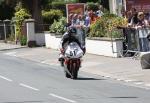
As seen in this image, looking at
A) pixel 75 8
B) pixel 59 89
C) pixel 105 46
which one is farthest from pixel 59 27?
pixel 59 89

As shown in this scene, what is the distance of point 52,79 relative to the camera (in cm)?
2033

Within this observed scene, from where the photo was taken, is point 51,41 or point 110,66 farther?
point 51,41

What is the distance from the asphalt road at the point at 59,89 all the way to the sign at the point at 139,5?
287 inches

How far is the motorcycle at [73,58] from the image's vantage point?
66.8 ft

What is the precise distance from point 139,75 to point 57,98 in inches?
220

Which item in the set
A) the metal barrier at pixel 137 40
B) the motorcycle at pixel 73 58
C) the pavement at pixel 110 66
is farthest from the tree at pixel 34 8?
the motorcycle at pixel 73 58

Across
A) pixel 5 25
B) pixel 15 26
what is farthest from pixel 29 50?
pixel 5 25

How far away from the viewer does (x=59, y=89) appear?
17328mm

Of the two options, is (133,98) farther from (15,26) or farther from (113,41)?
(15,26)

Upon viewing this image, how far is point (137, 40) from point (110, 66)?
8.89 ft

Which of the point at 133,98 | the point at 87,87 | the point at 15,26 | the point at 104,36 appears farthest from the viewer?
the point at 15,26

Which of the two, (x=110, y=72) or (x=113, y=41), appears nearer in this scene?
(x=110, y=72)

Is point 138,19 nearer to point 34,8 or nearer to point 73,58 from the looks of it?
point 73,58

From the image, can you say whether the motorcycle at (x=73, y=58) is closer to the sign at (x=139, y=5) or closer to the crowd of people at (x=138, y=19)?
the crowd of people at (x=138, y=19)
